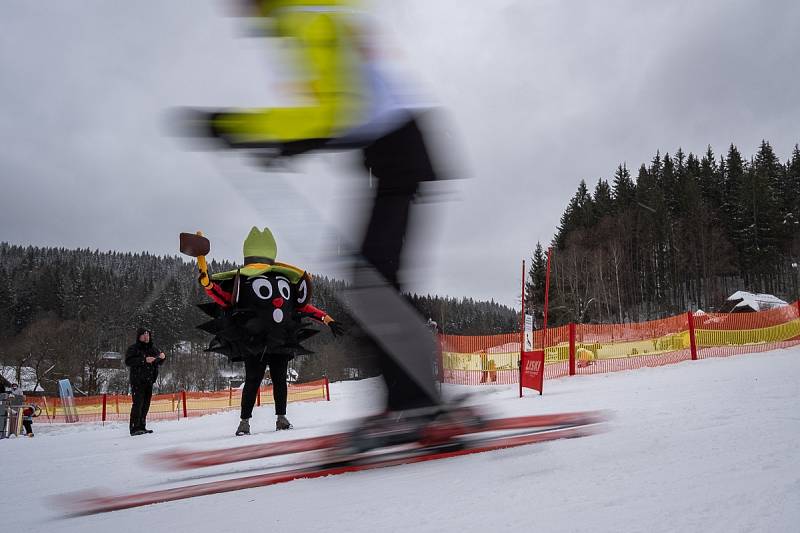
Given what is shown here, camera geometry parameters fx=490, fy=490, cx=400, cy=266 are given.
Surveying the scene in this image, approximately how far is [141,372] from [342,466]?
18.5 feet

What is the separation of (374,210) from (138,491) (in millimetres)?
1339

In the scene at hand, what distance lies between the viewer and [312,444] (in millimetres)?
2311

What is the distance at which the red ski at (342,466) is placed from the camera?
153 cm

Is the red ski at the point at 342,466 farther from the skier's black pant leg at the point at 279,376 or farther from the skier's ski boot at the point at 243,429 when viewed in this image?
the skier's black pant leg at the point at 279,376

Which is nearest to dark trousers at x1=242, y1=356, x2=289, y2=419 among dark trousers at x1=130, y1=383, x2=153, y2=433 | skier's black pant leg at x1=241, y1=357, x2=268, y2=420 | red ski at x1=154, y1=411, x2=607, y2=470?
skier's black pant leg at x1=241, y1=357, x2=268, y2=420

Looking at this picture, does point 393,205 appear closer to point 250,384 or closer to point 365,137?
point 365,137

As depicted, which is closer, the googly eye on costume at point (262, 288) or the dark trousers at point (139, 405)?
the googly eye on costume at point (262, 288)

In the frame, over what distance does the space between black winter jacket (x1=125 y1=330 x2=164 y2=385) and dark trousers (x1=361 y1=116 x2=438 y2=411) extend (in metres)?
5.39

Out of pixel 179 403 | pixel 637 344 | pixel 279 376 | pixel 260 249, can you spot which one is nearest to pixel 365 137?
pixel 279 376

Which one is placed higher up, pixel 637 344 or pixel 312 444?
pixel 312 444

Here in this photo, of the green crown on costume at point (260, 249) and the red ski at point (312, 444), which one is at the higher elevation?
the green crown on costume at point (260, 249)

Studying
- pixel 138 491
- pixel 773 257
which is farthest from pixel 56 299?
pixel 773 257

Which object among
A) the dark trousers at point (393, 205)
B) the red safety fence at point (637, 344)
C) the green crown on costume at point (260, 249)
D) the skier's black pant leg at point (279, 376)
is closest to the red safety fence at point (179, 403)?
the red safety fence at point (637, 344)

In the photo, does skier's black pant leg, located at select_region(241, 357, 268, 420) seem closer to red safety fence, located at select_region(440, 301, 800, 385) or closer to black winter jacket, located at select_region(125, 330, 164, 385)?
black winter jacket, located at select_region(125, 330, 164, 385)
